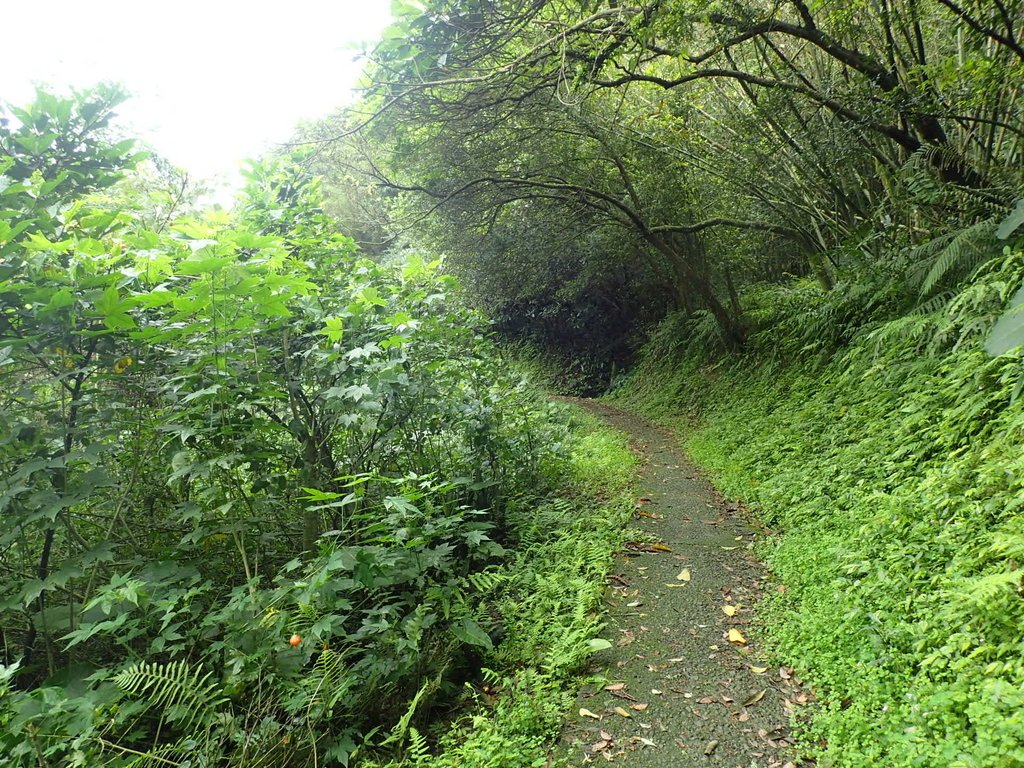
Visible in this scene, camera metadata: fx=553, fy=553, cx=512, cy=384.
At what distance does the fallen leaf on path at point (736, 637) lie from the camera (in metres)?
3.33

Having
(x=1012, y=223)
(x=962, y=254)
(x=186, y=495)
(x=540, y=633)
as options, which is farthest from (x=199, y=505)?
(x=962, y=254)

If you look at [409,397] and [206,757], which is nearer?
[206,757]

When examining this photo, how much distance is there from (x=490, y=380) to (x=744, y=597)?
319 cm

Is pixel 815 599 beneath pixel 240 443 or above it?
beneath

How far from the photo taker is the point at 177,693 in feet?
9.18

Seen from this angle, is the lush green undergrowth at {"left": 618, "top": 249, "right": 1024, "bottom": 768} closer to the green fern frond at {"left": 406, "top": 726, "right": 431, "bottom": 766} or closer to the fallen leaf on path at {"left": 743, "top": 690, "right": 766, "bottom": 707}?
the fallen leaf on path at {"left": 743, "top": 690, "right": 766, "bottom": 707}

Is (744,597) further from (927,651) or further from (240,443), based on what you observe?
(240,443)

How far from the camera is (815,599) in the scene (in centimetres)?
340

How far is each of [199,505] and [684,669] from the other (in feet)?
9.83

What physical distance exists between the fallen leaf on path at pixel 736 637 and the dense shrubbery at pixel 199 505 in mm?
886

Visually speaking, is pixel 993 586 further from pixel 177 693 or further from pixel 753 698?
pixel 177 693

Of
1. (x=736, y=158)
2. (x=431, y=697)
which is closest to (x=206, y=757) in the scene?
(x=431, y=697)

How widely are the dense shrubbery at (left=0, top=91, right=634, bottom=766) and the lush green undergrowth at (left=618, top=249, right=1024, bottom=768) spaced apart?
4.70 ft

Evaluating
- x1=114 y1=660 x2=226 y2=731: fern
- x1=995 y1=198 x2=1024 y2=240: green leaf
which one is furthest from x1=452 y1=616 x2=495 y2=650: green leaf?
x1=995 y1=198 x2=1024 y2=240: green leaf
